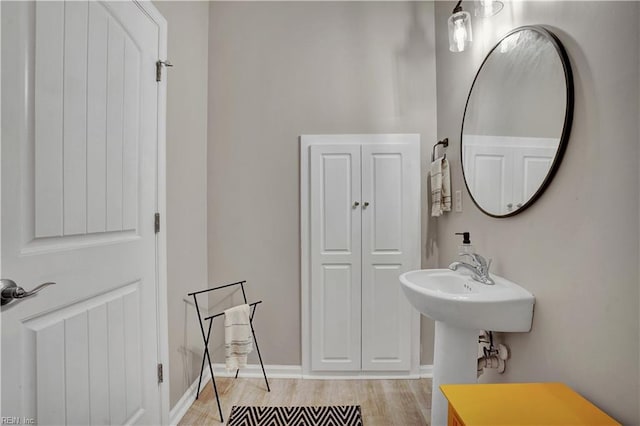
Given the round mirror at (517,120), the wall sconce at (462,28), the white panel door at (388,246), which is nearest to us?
the round mirror at (517,120)

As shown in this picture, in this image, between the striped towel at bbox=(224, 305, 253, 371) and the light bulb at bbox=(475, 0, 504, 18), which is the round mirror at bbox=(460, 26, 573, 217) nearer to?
the light bulb at bbox=(475, 0, 504, 18)

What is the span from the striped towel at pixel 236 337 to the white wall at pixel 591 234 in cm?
145

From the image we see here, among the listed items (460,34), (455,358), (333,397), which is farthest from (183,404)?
(460,34)

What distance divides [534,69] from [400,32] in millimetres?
1308

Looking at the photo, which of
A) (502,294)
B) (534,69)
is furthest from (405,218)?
(534,69)

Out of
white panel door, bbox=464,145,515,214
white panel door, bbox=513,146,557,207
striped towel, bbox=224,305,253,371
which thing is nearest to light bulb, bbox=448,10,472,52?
white panel door, bbox=464,145,515,214

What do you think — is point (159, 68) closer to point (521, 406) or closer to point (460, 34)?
point (460, 34)

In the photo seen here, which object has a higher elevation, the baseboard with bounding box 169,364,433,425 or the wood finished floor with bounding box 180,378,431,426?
the baseboard with bounding box 169,364,433,425

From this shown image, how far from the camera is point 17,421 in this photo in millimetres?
852

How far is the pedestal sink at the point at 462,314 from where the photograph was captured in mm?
1163

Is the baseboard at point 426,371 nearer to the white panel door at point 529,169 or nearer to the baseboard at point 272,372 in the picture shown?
the baseboard at point 272,372

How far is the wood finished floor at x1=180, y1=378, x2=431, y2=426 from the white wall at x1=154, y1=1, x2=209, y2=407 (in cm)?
21

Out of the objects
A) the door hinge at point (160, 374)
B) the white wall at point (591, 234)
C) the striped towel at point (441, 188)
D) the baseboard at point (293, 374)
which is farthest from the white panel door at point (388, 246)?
the door hinge at point (160, 374)

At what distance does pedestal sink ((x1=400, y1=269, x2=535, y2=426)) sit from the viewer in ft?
3.82
